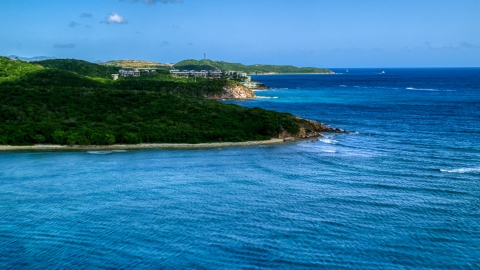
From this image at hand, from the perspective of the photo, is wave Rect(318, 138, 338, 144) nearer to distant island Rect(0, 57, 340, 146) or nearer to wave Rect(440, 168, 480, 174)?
distant island Rect(0, 57, 340, 146)

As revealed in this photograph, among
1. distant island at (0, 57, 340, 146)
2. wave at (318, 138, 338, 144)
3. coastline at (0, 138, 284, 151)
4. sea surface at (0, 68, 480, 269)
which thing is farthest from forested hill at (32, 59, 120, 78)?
wave at (318, 138, 338, 144)

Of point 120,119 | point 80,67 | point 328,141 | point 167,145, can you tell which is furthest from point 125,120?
point 80,67

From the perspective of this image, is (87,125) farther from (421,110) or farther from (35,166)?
(421,110)

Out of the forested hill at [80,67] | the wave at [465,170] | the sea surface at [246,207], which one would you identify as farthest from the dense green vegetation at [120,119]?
the forested hill at [80,67]

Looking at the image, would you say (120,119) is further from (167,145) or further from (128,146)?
(167,145)

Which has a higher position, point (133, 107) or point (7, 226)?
point (133, 107)

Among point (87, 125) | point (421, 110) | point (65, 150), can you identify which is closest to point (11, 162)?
point (65, 150)
